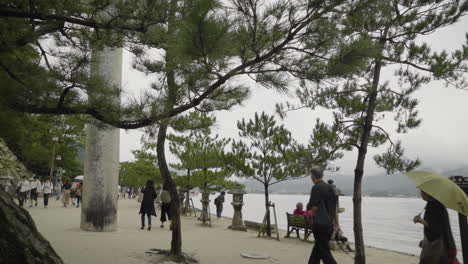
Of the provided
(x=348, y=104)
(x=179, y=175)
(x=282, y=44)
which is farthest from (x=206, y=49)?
(x=179, y=175)

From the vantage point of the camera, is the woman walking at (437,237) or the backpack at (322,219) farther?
the backpack at (322,219)

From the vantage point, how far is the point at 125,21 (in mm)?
4160

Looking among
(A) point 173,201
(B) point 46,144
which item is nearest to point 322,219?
(A) point 173,201

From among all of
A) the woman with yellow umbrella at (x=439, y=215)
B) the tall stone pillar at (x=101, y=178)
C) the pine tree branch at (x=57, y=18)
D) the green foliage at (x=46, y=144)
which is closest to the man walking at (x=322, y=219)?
the woman with yellow umbrella at (x=439, y=215)

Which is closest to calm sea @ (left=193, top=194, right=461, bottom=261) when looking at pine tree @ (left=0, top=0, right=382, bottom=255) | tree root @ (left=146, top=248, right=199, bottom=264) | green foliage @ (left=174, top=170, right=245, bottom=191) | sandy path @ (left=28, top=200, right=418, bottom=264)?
green foliage @ (left=174, top=170, right=245, bottom=191)

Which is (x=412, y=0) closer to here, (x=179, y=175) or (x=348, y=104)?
(x=348, y=104)

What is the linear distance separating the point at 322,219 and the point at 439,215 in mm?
1434

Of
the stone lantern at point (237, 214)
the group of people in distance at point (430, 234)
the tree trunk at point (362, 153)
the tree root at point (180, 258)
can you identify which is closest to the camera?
the group of people in distance at point (430, 234)

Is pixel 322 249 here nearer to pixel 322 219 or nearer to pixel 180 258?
pixel 322 219

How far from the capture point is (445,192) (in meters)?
3.84

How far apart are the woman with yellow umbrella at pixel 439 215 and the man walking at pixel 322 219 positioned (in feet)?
3.75

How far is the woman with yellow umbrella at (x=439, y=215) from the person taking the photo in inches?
150

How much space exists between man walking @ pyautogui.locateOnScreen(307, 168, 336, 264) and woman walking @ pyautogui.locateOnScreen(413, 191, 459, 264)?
1.16m

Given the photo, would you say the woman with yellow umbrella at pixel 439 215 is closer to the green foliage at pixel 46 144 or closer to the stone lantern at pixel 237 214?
the stone lantern at pixel 237 214
